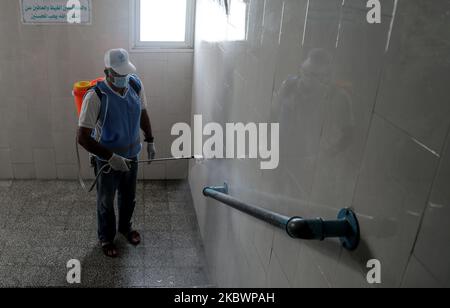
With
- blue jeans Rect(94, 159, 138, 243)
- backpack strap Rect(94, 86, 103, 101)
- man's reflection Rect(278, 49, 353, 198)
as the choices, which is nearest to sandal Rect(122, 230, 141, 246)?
blue jeans Rect(94, 159, 138, 243)

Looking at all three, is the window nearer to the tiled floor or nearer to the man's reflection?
the tiled floor

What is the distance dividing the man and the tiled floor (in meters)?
0.20

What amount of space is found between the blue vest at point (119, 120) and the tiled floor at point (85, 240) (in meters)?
0.76

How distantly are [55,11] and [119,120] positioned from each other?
1.36 metres

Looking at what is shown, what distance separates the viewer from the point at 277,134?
1689 millimetres

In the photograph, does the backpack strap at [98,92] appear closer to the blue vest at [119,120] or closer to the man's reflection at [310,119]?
the blue vest at [119,120]

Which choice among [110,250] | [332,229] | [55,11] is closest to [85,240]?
[110,250]

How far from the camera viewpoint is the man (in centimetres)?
269

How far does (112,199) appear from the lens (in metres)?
3.02

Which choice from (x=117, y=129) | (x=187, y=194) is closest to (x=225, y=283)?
(x=117, y=129)

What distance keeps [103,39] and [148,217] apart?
154 cm

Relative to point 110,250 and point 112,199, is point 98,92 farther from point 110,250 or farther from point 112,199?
point 110,250

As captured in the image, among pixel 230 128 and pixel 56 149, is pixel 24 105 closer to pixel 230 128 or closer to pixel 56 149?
pixel 56 149

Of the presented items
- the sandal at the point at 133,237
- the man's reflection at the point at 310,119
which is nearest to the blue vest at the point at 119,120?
the sandal at the point at 133,237
